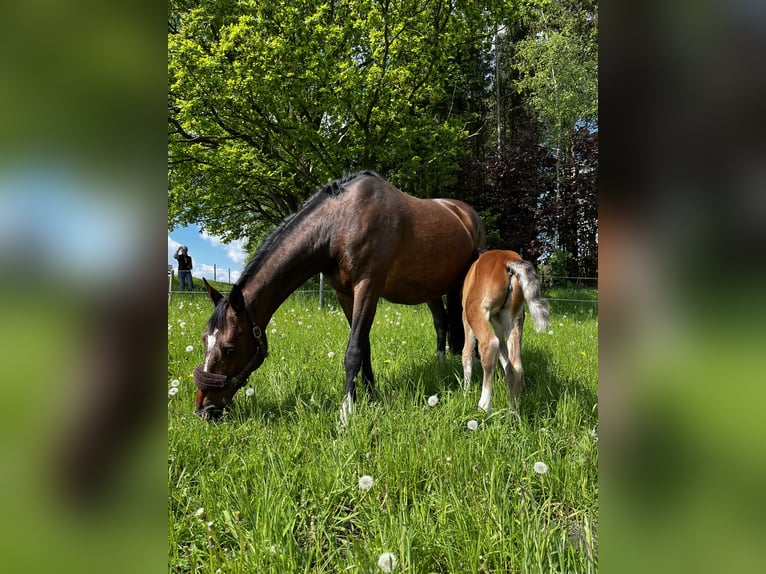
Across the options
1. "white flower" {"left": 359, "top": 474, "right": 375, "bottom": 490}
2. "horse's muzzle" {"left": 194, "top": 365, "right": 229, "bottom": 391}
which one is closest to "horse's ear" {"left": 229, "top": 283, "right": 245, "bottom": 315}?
"horse's muzzle" {"left": 194, "top": 365, "right": 229, "bottom": 391}

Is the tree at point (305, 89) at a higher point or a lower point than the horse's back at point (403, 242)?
higher

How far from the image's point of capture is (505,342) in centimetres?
394

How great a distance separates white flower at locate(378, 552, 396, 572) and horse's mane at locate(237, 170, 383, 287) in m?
2.37

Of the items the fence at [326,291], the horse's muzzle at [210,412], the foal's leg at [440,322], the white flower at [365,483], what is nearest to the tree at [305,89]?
the fence at [326,291]

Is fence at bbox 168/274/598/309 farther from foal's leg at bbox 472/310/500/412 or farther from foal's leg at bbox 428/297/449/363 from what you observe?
foal's leg at bbox 472/310/500/412

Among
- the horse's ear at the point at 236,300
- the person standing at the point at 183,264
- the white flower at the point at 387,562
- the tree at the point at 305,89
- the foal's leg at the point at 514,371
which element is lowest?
the white flower at the point at 387,562

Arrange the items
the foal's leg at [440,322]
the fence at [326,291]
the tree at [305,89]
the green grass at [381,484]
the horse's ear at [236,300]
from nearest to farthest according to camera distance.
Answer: the green grass at [381,484]
the horse's ear at [236,300]
the foal's leg at [440,322]
the fence at [326,291]
the tree at [305,89]

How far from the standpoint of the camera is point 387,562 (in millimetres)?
1423

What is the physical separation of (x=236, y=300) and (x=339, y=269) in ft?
2.92

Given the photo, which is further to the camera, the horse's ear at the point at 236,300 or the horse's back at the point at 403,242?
the horse's back at the point at 403,242

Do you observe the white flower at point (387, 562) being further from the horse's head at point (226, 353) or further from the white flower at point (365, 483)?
the horse's head at point (226, 353)

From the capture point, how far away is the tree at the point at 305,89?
1045 cm
